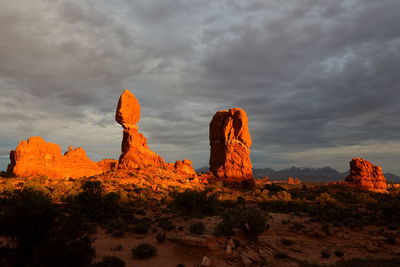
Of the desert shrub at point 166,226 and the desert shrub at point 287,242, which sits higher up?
the desert shrub at point 166,226

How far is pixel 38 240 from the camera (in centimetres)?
978

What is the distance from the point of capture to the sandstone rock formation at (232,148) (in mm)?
50000

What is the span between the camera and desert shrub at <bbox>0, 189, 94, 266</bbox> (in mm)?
8969

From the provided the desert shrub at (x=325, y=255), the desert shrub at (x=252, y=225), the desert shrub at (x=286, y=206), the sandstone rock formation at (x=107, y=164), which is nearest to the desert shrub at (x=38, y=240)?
the desert shrub at (x=252, y=225)

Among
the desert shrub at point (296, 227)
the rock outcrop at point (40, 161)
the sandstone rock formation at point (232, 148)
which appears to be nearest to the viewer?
the desert shrub at point (296, 227)

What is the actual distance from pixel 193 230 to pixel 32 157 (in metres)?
29.9

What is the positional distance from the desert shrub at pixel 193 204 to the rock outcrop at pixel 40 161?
70.6ft

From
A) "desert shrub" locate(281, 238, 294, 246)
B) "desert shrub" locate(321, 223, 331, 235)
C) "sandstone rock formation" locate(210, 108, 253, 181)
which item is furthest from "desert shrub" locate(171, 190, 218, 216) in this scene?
Answer: "sandstone rock formation" locate(210, 108, 253, 181)

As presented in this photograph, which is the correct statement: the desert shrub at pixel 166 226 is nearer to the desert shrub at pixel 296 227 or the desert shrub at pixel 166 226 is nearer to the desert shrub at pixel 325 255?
the desert shrub at pixel 296 227

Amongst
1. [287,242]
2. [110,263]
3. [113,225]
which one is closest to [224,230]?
[287,242]

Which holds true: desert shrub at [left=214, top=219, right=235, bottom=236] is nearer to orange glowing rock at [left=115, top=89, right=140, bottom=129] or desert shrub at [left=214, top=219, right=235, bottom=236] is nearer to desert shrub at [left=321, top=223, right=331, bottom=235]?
desert shrub at [left=321, top=223, right=331, bottom=235]

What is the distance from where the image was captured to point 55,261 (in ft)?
28.9

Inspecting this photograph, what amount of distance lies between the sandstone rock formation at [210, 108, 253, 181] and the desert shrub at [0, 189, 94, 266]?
4085 centimetres

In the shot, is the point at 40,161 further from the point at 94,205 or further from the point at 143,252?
the point at 143,252
